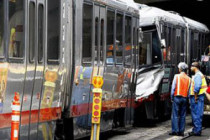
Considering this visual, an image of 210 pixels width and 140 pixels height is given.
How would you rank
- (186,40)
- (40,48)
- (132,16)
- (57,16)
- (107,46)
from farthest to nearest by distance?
1. (186,40)
2. (132,16)
3. (107,46)
4. (57,16)
5. (40,48)

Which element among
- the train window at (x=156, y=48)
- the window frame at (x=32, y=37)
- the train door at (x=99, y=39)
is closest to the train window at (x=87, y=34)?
the train door at (x=99, y=39)

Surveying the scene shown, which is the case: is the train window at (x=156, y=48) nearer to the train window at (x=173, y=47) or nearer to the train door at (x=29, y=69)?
the train window at (x=173, y=47)

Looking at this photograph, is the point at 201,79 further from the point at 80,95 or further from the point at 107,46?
the point at 80,95

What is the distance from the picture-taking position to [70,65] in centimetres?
1192

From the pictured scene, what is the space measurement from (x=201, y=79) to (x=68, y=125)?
15.8 ft

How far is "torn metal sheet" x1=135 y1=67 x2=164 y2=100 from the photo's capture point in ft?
60.9

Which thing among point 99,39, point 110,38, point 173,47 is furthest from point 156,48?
point 99,39

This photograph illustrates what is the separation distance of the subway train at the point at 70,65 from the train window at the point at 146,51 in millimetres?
30

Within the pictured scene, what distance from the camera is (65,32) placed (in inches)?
459

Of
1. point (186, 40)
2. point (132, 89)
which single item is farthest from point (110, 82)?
point (186, 40)

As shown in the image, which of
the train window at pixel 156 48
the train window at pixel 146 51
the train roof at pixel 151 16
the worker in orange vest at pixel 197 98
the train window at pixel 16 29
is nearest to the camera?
the train window at pixel 16 29

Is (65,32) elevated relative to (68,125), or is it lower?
→ elevated

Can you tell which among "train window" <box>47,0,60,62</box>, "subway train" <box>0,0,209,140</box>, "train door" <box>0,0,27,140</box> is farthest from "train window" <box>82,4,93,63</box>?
"train door" <box>0,0,27,140</box>

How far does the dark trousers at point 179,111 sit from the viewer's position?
15.8m
